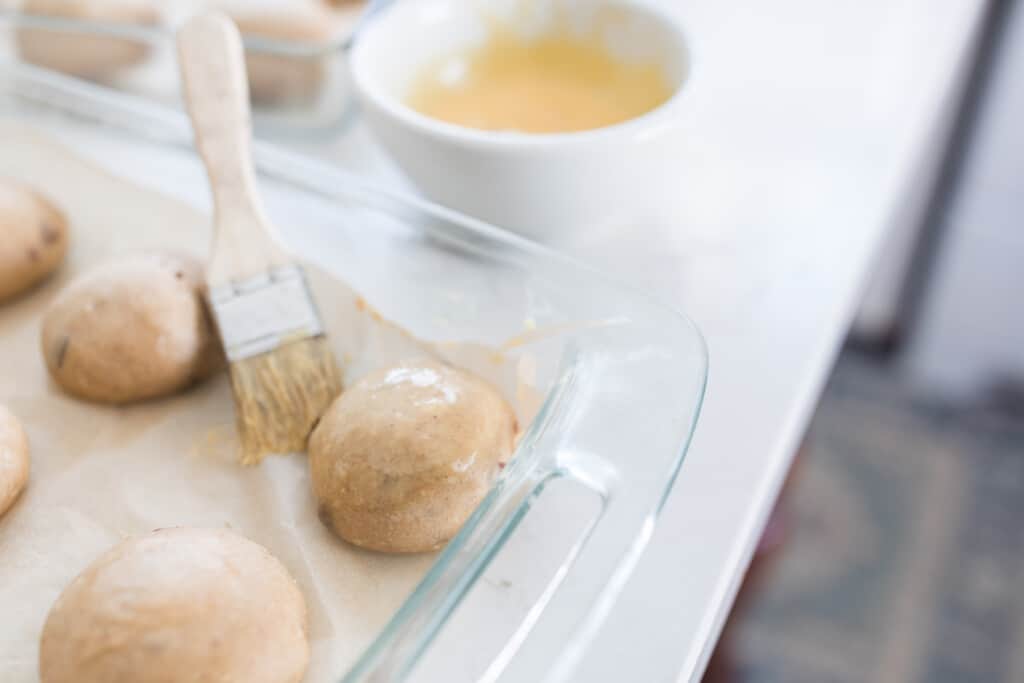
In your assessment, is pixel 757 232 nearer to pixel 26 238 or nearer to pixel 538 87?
pixel 538 87

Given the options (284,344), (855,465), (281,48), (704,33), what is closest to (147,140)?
(281,48)

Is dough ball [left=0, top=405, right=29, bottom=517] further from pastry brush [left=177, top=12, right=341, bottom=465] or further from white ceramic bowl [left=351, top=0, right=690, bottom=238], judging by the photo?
white ceramic bowl [left=351, top=0, right=690, bottom=238]

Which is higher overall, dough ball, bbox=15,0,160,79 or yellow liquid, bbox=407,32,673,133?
yellow liquid, bbox=407,32,673,133

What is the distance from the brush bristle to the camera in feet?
1.57

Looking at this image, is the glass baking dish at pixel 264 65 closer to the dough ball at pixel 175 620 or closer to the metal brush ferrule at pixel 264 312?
the metal brush ferrule at pixel 264 312

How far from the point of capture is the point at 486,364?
0.50m

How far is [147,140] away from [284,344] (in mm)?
277

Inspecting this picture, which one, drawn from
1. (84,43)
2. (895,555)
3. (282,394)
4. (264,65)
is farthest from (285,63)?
(895,555)

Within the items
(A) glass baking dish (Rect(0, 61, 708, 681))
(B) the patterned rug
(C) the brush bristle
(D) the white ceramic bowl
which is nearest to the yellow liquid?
(D) the white ceramic bowl

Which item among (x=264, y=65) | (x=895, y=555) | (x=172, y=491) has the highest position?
(x=264, y=65)

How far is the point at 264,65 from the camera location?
68 centimetres

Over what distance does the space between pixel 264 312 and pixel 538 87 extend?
297 mm

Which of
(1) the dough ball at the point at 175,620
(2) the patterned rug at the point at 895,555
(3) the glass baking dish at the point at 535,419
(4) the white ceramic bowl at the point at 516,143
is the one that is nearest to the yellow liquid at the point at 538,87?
(4) the white ceramic bowl at the point at 516,143

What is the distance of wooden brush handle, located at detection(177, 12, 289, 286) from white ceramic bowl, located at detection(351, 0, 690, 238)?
0.27 ft
